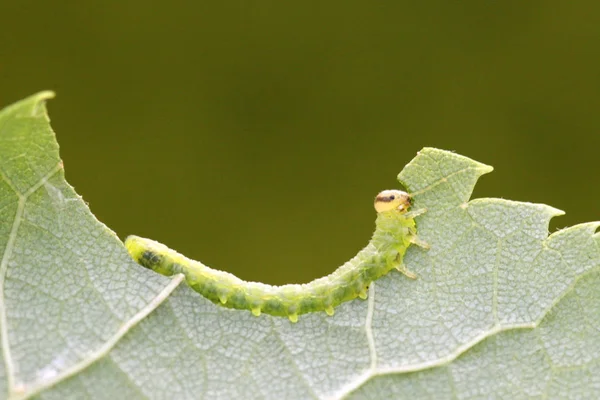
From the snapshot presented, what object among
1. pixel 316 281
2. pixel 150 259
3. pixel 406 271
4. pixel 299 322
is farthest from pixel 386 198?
pixel 150 259

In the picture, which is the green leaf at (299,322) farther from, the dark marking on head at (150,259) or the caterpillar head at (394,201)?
the caterpillar head at (394,201)

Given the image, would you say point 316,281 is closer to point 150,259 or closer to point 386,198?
point 386,198

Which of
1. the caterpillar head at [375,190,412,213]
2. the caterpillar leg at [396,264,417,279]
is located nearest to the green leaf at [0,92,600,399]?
the caterpillar leg at [396,264,417,279]

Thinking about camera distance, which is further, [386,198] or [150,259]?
[386,198]

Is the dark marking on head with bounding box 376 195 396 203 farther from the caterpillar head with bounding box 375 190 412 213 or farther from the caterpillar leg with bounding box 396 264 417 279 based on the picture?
the caterpillar leg with bounding box 396 264 417 279

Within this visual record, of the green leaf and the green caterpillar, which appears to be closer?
the green leaf
